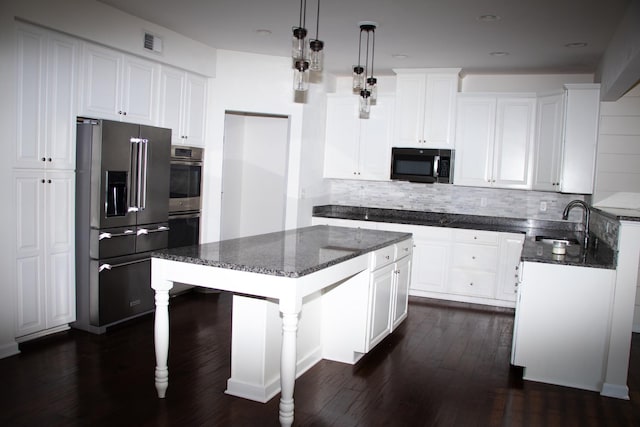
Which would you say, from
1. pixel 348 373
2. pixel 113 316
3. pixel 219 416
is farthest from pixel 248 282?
pixel 113 316

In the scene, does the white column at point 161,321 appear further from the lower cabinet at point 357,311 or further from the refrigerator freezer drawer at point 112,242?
the refrigerator freezer drawer at point 112,242

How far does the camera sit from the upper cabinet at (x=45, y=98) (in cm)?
365

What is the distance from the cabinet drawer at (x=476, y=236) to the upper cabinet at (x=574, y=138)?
751 millimetres

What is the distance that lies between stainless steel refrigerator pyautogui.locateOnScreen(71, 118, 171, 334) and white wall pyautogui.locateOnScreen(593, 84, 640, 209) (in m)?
4.10

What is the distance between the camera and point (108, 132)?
4055 mm

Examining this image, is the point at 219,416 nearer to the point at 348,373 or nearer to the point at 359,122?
the point at 348,373

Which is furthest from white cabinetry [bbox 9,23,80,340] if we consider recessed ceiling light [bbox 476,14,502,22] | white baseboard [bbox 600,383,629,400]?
white baseboard [bbox 600,383,629,400]

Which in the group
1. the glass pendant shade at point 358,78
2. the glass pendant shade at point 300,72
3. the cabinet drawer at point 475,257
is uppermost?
the glass pendant shade at point 358,78

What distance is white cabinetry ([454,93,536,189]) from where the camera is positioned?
5660 millimetres

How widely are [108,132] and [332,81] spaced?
3.19 metres

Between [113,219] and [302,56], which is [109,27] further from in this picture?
[302,56]

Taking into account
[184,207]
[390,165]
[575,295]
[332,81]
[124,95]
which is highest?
[332,81]

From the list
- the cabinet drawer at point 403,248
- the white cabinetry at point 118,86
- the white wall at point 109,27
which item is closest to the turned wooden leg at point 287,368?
the cabinet drawer at point 403,248

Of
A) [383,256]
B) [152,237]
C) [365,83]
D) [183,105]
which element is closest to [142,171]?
[152,237]
